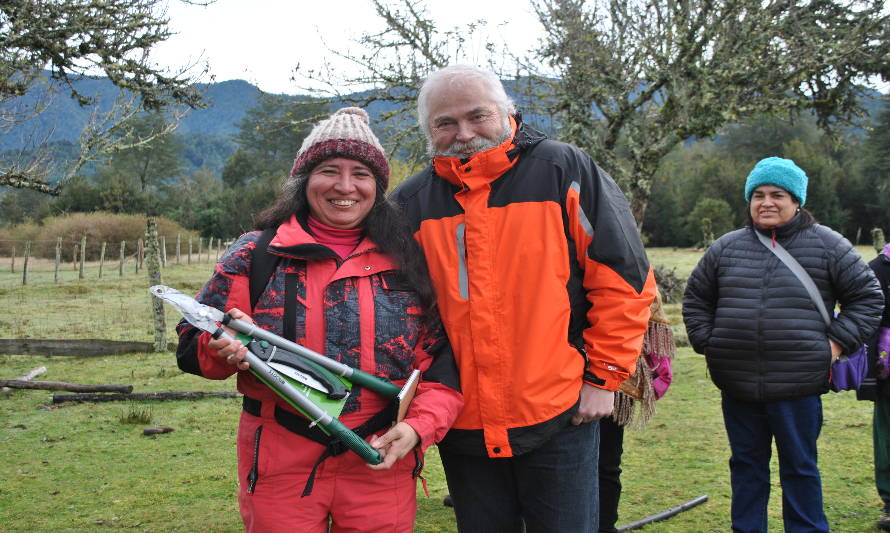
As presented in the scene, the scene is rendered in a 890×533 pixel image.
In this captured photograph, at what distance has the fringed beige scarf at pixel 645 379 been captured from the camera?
12.0 ft

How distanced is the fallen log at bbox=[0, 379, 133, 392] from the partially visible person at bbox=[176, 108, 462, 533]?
6651 millimetres

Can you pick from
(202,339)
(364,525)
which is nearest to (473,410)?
(364,525)

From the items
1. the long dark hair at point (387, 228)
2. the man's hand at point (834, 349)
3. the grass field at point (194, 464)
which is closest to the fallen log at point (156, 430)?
the grass field at point (194, 464)

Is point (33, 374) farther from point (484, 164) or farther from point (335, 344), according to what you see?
point (484, 164)

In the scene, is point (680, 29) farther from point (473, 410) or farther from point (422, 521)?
point (473, 410)

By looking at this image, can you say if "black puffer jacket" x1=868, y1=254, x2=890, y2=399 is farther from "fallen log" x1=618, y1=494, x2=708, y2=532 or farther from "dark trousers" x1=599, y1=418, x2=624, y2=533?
"dark trousers" x1=599, y1=418, x2=624, y2=533

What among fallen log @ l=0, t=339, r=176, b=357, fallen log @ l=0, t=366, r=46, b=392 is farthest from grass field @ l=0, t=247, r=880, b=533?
fallen log @ l=0, t=339, r=176, b=357

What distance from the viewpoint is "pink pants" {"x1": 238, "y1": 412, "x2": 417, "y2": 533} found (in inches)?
88.4

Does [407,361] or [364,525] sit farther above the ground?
[407,361]

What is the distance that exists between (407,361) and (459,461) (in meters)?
0.50

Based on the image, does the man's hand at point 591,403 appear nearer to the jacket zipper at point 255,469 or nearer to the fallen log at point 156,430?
the jacket zipper at point 255,469

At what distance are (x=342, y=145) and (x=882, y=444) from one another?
12.9ft

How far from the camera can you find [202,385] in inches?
354

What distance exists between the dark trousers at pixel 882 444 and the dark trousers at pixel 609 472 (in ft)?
5.99
